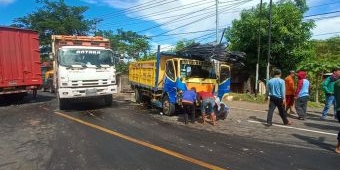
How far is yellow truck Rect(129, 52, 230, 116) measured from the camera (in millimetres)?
13579

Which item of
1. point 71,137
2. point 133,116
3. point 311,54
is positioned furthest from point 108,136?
point 311,54

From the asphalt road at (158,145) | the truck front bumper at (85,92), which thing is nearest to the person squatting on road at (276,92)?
the asphalt road at (158,145)

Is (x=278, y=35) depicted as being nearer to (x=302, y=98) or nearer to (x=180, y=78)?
(x=302, y=98)

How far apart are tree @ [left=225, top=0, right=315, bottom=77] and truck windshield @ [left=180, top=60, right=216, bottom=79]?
32.2ft

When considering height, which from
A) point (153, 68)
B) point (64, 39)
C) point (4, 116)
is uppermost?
point (64, 39)

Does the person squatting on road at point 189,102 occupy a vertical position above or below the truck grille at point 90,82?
below

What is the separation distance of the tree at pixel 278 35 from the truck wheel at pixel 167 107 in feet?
36.1

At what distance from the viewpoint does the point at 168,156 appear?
755 centimetres

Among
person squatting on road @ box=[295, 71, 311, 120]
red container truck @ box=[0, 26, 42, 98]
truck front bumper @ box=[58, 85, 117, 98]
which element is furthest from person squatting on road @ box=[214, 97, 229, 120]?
red container truck @ box=[0, 26, 42, 98]

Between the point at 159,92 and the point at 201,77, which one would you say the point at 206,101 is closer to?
the point at 201,77

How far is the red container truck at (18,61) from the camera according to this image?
708 inches

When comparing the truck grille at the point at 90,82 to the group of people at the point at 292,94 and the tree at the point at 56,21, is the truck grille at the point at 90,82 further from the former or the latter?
the tree at the point at 56,21

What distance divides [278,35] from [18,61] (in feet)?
49.5

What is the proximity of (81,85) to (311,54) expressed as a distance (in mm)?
15843
